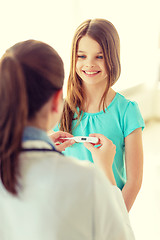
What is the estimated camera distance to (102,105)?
1.12 metres

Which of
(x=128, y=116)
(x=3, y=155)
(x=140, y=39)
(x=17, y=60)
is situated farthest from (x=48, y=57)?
(x=140, y=39)

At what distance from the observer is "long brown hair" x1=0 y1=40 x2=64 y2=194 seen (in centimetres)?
48

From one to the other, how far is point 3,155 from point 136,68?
2860 millimetres

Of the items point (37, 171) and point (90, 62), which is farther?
point (90, 62)

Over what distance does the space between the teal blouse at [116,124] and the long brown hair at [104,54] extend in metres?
0.04

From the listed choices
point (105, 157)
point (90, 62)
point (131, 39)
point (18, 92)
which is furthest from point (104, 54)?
point (131, 39)

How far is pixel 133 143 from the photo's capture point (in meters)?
1.06

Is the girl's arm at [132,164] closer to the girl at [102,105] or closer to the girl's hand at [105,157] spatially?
the girl at [102,105]

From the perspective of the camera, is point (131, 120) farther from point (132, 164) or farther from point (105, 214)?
point (105, 214)

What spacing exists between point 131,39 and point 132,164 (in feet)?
7.12

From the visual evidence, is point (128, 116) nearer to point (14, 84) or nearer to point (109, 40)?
point (109, 40)

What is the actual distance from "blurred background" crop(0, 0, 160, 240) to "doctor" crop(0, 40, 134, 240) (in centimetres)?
148

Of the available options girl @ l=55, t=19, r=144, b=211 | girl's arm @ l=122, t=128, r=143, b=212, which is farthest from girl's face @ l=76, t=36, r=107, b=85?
girl's arm @ l=122, t=128, r=143, b=212

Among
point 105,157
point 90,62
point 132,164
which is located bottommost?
point 132,164
